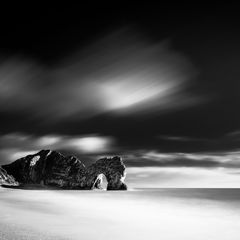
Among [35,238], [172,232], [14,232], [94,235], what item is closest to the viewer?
[35,238]

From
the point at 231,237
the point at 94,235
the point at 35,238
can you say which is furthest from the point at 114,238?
the point at 231,237

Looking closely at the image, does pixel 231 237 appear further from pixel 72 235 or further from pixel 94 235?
pixel 72 235

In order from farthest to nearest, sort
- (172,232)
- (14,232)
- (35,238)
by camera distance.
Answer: (172,232) < (14,232) < (35,238)

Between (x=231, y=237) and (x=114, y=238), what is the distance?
6111 millimetres

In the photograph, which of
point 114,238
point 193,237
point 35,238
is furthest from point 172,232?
point 35,238

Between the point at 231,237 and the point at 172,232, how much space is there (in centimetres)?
308

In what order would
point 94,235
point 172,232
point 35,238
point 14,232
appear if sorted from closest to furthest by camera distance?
1. point 35,238
2. point 14,232
3. point 94,235
4. point 172,232

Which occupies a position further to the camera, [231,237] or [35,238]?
[231,237]

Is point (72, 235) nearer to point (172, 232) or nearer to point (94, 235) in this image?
point (94, 235)

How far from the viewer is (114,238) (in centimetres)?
1524

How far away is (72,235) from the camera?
1552 cm

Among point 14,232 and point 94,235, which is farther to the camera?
point 94,235

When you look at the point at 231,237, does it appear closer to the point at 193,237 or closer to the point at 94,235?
the point at 193,237

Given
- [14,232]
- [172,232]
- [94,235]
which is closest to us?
[14,232]
